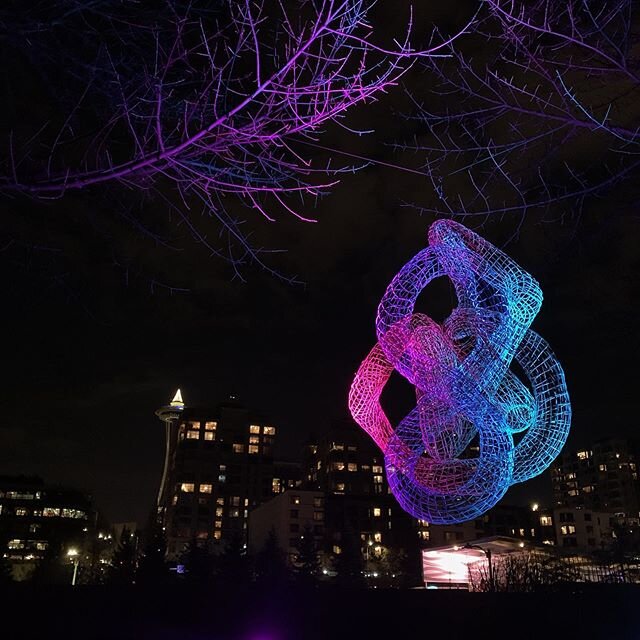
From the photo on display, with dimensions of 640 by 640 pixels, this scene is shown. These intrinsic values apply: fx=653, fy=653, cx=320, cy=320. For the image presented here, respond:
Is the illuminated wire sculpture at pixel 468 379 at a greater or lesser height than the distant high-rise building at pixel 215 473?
lesser

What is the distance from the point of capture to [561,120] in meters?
7.31

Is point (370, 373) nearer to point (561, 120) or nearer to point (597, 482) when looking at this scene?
point (561, 120)

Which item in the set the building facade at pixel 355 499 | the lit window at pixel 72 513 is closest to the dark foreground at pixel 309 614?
the building facade at pixel 355 499

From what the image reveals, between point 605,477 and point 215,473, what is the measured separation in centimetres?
8126

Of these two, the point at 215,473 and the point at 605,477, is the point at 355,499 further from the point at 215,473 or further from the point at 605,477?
the point at 605,477

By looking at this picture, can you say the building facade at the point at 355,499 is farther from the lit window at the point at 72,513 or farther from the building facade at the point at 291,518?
the lit window at the point at 72,513

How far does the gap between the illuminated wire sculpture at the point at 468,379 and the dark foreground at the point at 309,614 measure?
219 inches

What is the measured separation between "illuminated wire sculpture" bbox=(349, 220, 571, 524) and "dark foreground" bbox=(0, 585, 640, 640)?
18.3 ft

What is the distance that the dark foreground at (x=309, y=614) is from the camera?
8.85 metres

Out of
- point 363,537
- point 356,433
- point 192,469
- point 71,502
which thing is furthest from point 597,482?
point 71,502

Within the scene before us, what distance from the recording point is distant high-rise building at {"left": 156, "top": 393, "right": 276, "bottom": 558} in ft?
365

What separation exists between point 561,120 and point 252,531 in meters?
83.0

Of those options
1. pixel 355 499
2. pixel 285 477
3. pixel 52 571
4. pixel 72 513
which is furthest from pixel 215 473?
pixel 52 571

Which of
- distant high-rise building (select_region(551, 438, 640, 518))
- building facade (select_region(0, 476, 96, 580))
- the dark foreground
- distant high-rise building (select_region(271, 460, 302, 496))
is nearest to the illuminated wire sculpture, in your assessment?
the dark foreground
